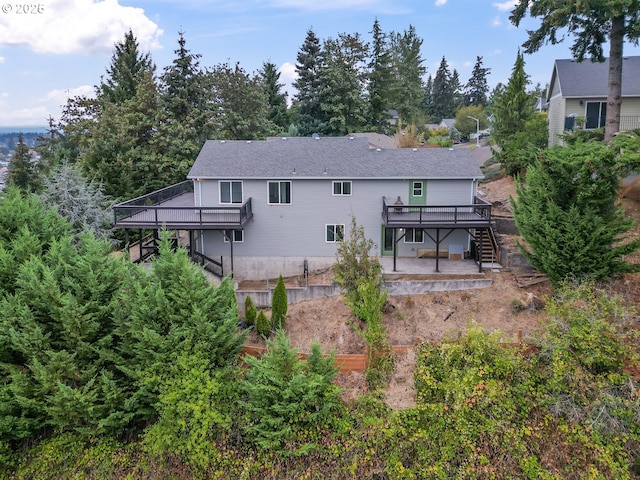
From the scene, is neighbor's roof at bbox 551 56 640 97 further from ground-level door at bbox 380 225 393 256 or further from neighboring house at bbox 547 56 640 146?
ground-level door at bbox 380 225 393 256

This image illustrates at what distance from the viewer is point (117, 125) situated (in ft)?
93.8

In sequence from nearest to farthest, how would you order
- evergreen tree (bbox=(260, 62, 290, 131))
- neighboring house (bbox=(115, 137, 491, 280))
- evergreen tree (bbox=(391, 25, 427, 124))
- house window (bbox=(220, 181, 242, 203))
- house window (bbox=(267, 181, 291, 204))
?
neighboring house (bbox=(115, 137, 491, 280)) < house window (bbox=(267, 181, 291, 204)) < house window (bbox=(220, 181, 242, 203)) < evergreen tree (bbox=(260, 62, 290, 131)) < evergreen tree (bbox=(391, 25, 427, 124))

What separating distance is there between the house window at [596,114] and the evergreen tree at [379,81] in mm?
22253

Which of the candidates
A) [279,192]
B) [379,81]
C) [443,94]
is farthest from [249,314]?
[443,94]

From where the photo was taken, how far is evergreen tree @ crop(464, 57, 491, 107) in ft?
271

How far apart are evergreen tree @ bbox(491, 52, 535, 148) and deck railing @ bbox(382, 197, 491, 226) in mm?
8865

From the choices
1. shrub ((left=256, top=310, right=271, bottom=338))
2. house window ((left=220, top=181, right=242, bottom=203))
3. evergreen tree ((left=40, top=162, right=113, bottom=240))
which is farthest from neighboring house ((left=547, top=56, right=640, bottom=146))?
evergreen tree ((left=40, top=162, right=113, bottom=240))

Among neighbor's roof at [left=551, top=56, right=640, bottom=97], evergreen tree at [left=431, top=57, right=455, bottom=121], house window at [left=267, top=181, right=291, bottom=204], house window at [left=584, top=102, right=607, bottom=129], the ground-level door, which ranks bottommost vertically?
the ground-level door

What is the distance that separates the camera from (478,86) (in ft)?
273

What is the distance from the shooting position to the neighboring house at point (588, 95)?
24.3 metres

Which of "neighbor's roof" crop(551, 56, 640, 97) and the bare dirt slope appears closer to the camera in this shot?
the bare dirt slope

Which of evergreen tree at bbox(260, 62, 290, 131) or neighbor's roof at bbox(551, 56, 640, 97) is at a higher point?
evergreen tree at bbox(260, 62, 290, 131)

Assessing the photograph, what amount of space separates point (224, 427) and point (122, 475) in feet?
10.0

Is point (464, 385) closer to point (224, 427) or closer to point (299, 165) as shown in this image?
point (224, 427)
